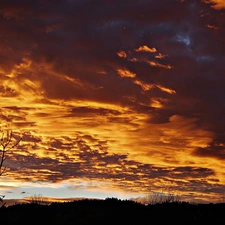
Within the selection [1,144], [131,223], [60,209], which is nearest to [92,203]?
[60,209]

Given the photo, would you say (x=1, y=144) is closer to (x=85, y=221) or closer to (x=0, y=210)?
(x=0, y=210)

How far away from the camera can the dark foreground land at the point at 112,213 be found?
21266mm

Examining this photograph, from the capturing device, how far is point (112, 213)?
2312 centimetres

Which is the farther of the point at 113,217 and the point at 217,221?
the point at 113,217

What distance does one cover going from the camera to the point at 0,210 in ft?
88.5

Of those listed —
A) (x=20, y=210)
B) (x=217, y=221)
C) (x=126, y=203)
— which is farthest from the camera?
(x=20, y=210)

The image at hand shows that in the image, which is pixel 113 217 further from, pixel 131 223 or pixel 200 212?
pixel 200 212

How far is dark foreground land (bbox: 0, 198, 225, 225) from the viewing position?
21.3 metres

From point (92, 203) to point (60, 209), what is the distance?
5.44 feet

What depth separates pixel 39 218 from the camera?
24875 millimetres

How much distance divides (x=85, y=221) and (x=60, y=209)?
93.5 inches

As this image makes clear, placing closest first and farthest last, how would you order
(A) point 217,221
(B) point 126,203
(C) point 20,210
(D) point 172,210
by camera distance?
(A) point 217,221, (D) point 172,210, (B) point 126,203, (C) point 20,210

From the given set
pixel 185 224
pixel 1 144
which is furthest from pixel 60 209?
pixel 185 224

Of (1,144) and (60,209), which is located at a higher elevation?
(1,144)
